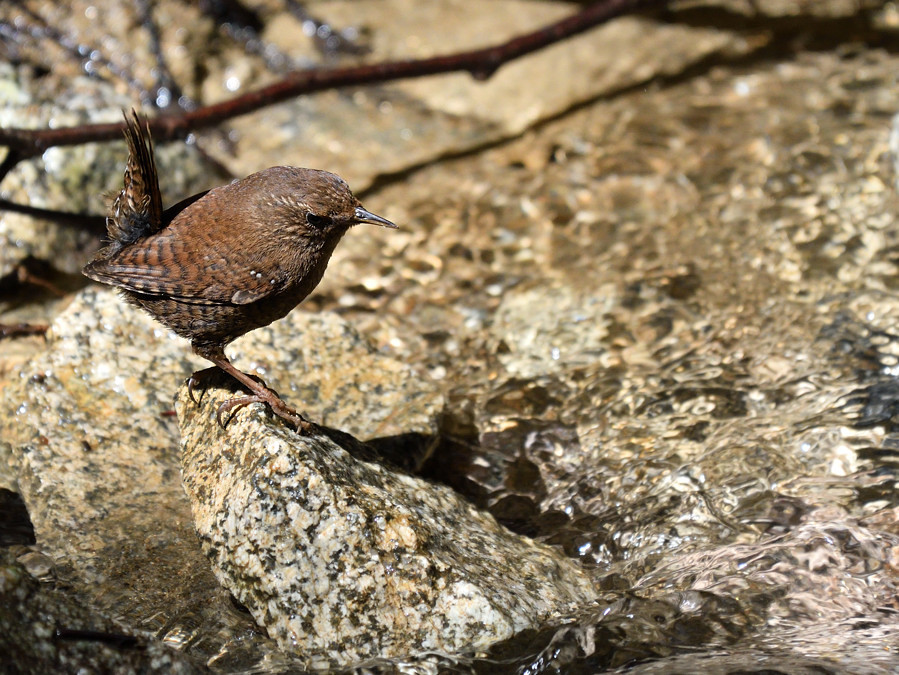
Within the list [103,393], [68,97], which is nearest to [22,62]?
[68,97]

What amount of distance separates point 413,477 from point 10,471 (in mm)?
1863

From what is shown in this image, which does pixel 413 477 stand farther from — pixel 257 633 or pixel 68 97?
pixel 68 97

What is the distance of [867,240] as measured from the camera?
5.51 m

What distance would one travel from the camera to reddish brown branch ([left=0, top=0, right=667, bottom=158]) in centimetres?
549

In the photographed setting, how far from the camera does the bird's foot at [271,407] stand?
12.4 ft

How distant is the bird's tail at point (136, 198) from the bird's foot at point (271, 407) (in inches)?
35.8

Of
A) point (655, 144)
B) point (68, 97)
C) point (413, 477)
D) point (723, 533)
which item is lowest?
point (723, 533)

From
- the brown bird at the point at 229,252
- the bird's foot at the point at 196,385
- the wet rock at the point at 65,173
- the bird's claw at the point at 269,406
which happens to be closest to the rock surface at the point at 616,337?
the wet rock at the point at 65,173

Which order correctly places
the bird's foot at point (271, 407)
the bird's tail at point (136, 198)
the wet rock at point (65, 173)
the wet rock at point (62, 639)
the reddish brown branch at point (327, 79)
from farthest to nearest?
the wet rock at point (65, 173)
the reddish brown branch at point (327, 79)
the bird's tail at point (136, 198)
the bird's foot at point (271, 407)
the wet rock at point (62, 639)

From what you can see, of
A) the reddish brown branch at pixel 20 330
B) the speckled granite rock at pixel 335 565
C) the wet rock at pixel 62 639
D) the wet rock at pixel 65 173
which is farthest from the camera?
the wet rock at pixel 65 173

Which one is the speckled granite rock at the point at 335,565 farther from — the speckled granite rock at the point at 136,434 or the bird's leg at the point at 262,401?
the speckled granite rock at the point at 136,434

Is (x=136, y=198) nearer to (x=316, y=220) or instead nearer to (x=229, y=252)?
(x=229, y=252)

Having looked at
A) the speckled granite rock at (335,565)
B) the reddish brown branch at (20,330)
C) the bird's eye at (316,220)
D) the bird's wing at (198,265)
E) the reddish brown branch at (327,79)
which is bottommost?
the speckled granite rock at (335,565)

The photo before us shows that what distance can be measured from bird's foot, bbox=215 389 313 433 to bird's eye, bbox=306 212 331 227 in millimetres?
739
